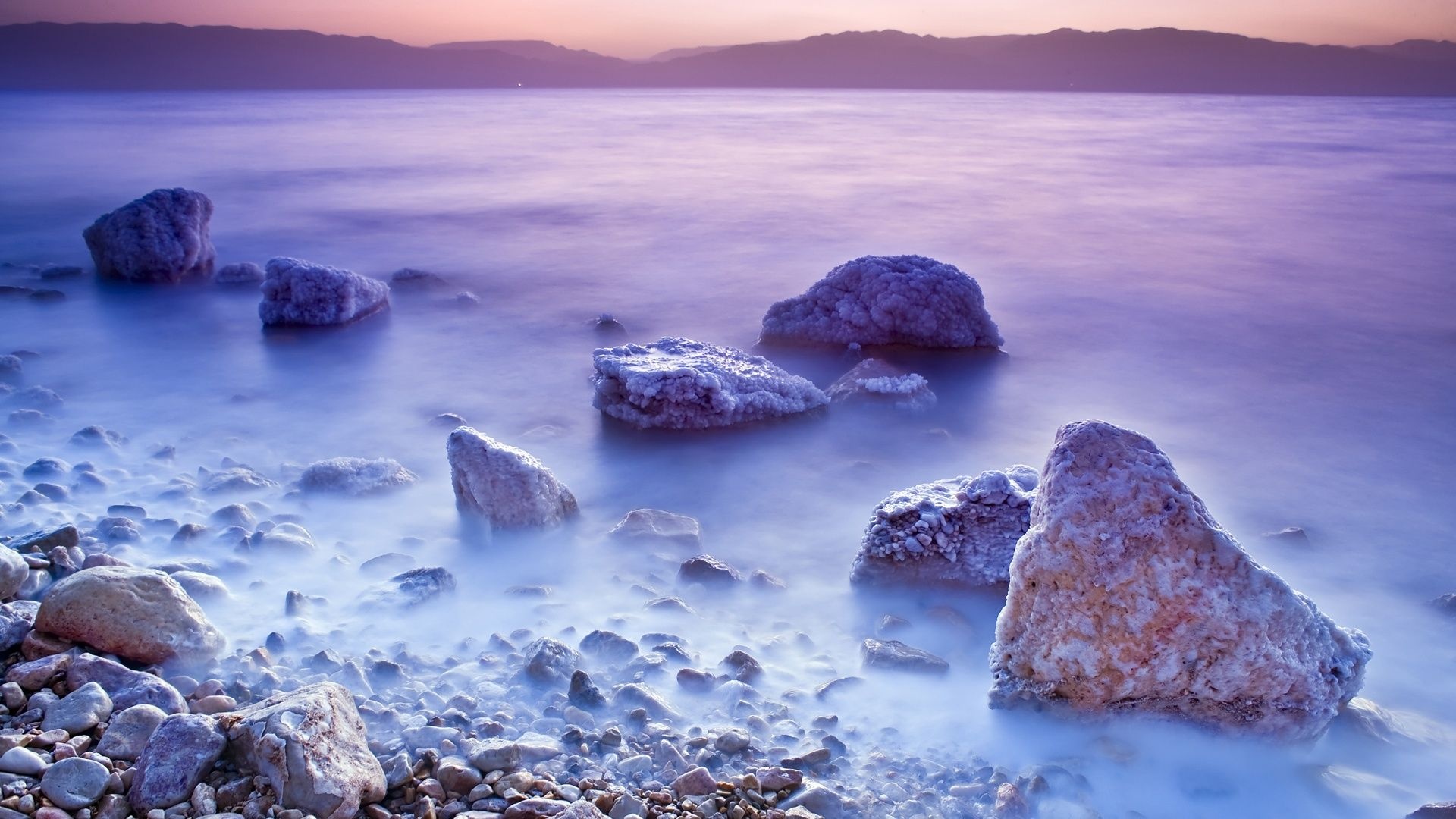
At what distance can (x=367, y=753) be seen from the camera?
1.84m

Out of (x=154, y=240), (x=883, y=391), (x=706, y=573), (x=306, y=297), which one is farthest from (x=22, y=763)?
(x=154, y=240)

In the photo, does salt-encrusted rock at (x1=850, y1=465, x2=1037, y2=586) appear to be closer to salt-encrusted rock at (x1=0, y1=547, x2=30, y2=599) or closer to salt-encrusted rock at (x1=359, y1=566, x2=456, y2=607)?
salt-encrusted rock at (x1=359, y1=566, x2=456, y2=607)

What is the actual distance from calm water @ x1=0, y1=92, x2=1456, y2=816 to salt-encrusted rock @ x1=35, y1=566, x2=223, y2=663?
0.18m

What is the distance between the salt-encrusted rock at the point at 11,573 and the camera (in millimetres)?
2332

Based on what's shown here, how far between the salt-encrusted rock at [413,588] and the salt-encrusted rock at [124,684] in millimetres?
610

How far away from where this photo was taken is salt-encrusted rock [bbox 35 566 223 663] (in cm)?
216

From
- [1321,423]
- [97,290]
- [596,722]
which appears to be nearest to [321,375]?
[97,290]

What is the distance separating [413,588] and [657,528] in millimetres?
812

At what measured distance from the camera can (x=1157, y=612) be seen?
2.01m

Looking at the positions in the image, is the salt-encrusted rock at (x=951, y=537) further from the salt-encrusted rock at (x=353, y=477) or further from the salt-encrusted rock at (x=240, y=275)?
the salt-encrusted rock at (x=240, y=275)

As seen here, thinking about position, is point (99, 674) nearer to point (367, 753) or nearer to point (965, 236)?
point (367, 753)

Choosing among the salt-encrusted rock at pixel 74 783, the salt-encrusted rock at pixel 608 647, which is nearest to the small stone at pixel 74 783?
the salt-encrusted rock at pixel 74 783

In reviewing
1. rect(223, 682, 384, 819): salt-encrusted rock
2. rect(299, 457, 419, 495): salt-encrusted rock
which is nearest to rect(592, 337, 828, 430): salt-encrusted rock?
rect(299, 457, 419, 495): salt-encrusted rock

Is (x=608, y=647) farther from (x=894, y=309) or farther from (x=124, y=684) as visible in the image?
(x=894, y=309)
